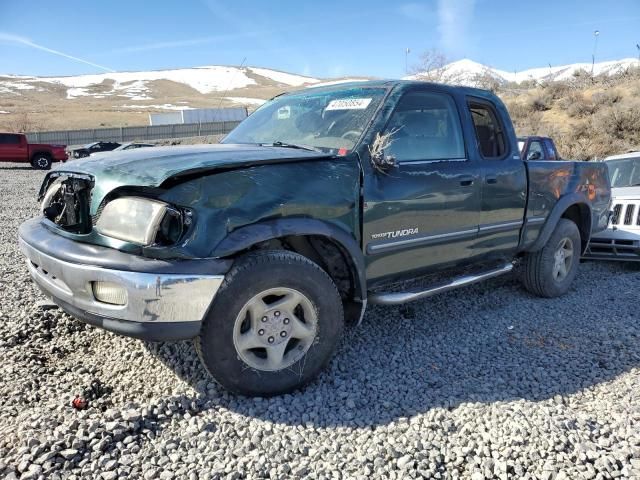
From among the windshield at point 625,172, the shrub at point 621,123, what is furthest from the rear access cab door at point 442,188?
the shrub at point 621,123

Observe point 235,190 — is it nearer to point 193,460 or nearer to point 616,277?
point 193,460

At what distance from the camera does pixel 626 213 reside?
21.0ft

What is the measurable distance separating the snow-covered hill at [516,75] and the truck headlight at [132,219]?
29.8 m

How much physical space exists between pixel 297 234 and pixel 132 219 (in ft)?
2.86

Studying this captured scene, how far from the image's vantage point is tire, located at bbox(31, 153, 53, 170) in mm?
23516

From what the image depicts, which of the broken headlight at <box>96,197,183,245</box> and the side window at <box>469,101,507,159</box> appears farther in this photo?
the side window at <box>469,101,507,159</box>

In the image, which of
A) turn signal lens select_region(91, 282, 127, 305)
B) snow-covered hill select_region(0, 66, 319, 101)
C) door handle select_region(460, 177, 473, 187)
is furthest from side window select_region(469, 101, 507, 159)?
snow-covered hill select_region(0, 66, 319, 101)

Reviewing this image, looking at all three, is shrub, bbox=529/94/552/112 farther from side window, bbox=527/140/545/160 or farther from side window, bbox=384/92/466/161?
side window, bbox=384/92/466/161

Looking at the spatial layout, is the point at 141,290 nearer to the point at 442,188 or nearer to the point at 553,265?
the point at 442,188

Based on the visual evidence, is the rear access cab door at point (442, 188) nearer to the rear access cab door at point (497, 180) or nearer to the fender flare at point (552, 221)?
the rear access cab door at point (497, 180)

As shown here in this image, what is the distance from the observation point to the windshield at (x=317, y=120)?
337 cm

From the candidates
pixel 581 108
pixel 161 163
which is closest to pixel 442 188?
pixel 161 163

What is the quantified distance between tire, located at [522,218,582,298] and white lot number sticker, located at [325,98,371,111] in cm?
244

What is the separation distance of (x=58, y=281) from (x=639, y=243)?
6227mm
